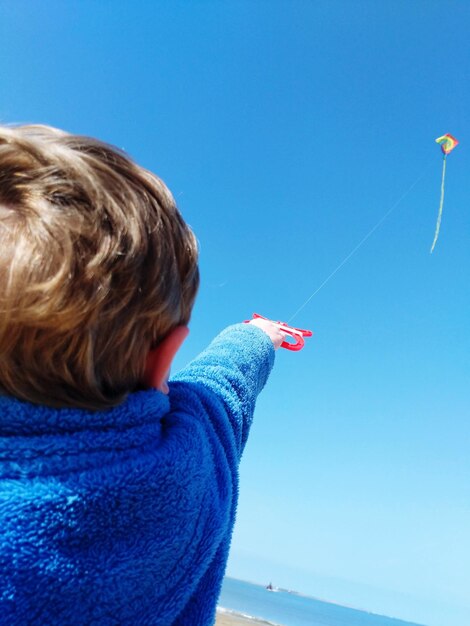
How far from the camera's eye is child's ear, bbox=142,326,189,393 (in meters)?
0.80

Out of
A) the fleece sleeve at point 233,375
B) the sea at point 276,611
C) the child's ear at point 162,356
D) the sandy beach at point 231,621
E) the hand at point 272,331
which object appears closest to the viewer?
the child's ear at point 162,356

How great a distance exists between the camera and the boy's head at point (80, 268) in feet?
2.16

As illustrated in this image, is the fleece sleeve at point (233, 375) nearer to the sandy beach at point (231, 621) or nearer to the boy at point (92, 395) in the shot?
the boy at point (92, 395)

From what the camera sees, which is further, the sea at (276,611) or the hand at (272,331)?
the sea at (276,611)

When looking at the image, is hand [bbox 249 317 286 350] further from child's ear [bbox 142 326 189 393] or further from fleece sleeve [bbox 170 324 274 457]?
child's ear [bbox 142 326 189 393]

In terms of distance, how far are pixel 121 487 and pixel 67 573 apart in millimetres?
118

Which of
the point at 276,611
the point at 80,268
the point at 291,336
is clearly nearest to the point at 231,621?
the point at 291,336

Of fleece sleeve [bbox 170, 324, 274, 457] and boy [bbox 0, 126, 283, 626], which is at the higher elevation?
fleece sleeve [bbox 170, 324, 274, 457]

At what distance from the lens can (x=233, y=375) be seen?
1.29 meters

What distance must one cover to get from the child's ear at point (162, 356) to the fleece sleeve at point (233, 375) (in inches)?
10.0

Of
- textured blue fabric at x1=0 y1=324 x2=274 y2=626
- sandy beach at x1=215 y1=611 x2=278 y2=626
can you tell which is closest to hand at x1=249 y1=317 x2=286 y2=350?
textured blue fabric at x1=0 y1=324 x2=274 y2=626

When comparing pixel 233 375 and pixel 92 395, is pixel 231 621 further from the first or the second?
pixel 92 395

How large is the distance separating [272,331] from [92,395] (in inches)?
45.5

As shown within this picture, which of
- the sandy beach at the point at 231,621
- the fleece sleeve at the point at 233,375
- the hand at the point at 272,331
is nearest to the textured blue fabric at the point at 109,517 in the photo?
Result: the fleece sleeve at the point at 233,375
